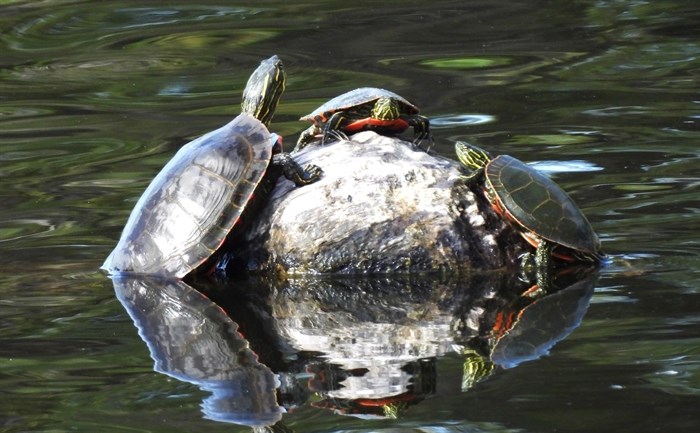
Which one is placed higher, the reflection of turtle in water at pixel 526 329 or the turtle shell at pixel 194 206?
the turtle shell at pixel 194 206

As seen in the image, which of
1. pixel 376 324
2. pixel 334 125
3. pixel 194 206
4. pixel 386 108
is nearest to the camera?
pixel 376 324

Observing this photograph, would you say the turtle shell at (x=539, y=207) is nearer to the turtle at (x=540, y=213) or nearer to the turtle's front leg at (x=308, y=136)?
the turtle at (x=540, y=213)

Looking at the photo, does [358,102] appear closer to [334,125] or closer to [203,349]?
[334,125]

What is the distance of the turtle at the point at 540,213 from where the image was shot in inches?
203

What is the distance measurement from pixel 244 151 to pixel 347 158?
1.47 ft

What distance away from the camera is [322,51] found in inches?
412

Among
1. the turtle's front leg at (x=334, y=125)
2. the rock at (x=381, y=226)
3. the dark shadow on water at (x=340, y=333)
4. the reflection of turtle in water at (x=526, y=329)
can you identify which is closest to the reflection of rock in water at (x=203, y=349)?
the dark shadow on water at (x=340, y=333)

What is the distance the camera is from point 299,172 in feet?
18.2

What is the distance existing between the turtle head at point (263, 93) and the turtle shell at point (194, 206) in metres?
0.56

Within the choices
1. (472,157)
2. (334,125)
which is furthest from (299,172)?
(472,157)

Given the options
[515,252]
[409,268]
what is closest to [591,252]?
[515,252]

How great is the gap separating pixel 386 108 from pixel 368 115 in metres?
0.14

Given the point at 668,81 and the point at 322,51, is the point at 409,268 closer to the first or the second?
the point at 668,81

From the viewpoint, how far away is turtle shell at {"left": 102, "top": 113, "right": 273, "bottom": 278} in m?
5.45
